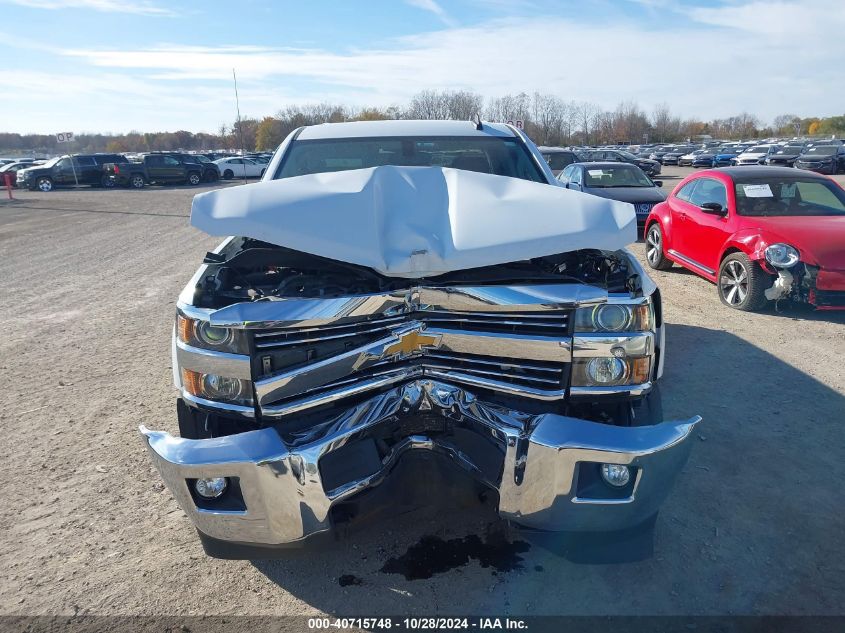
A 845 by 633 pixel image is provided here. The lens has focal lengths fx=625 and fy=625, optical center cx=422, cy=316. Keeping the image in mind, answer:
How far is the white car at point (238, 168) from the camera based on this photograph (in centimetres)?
3512

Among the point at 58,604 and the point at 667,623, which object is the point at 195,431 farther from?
the point at 667,623

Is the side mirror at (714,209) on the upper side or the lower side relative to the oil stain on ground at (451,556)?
upper

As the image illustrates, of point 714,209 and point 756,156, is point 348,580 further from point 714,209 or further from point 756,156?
point 756,156

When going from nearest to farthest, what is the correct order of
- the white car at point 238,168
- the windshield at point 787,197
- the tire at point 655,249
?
1. the windshield at point 787,197
2. the tire at point 655,249
3. the white car at point 238,168

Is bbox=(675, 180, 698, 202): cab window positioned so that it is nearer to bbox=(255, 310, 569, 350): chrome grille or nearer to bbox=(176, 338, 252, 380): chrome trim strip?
bbox=(255, 310, 569, 350): chrome grille

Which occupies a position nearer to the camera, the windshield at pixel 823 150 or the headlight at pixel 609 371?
the headlight at pixel 609 371

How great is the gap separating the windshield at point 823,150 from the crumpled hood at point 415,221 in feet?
104

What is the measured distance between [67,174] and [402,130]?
1255 inches

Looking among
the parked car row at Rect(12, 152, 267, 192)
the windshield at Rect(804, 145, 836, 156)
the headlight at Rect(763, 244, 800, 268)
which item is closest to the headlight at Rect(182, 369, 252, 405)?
the headlight at Rect(763, 244, 800, 268)

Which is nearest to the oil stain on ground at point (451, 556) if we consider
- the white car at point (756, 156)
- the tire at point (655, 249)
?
the tire at point (655, 249)

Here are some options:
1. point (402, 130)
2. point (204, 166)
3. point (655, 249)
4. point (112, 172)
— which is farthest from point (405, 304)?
point (204, 166)

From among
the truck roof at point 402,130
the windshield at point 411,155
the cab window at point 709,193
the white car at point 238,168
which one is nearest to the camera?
the windshield at point 411,155

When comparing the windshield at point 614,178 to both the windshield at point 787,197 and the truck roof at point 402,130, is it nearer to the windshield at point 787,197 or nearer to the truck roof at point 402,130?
the windshield at point 787,197

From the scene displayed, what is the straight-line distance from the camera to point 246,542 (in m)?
2.49
